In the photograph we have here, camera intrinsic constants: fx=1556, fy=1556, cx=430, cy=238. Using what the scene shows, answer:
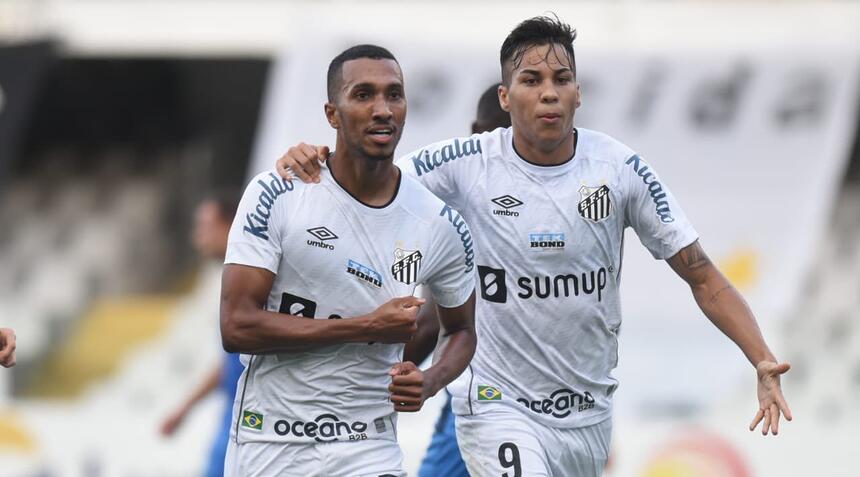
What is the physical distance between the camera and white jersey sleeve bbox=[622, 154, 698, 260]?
5.69 metres

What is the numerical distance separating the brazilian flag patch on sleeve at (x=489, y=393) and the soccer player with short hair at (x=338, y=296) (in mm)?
595

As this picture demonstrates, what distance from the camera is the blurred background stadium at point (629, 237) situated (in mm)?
12453

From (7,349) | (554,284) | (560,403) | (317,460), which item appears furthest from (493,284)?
(7,349)

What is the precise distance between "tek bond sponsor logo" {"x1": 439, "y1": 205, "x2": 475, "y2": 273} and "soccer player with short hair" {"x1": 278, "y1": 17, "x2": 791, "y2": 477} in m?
0.35

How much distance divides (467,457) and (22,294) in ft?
42.3

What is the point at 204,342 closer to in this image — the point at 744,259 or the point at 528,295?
the point at 744,259

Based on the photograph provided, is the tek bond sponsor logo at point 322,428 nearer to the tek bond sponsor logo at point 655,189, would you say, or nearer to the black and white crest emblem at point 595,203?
the black and white crest emblem at point 595,203

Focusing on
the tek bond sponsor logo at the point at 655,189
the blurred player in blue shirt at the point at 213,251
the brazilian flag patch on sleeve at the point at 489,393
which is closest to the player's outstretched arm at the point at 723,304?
the tek bond sponsor logo at the point at 655,189

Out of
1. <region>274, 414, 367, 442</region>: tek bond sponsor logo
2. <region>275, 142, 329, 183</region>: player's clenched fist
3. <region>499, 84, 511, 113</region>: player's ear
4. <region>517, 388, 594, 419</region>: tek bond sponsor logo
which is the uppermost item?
<region>499, 84, 511, 113</region>: player's ear

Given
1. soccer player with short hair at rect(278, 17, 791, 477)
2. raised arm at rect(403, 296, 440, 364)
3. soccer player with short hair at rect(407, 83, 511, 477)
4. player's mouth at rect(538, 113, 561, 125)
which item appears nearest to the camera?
player's mouth at rect(538, 113, 561, 125)

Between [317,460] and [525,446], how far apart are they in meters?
0.94

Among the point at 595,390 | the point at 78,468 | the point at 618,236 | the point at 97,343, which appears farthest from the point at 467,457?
the point at 97,343

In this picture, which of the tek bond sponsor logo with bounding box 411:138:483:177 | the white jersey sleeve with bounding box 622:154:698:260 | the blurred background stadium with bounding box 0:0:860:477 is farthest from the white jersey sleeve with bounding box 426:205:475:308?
the blurred background stadium with bounding box 0:0:860:477

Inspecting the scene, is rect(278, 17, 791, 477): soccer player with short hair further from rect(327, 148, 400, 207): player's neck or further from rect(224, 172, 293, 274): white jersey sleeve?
rect(224, 172, 293, 274): white jersey sleeve
